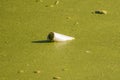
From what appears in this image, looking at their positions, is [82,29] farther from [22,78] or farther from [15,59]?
[22,78]

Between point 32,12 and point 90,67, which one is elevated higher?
point 32,12

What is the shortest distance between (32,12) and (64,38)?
2.35ft

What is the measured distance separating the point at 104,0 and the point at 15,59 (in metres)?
1.38

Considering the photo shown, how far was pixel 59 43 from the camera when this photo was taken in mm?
3689

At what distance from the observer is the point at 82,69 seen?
3.17 meters

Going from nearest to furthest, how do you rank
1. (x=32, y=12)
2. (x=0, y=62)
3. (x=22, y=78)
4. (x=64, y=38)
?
(x=22, y=78)
(x=0, y=62)
(x=64, y=38)
(x=32, y=12)

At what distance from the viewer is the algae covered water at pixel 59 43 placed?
3.16 meters

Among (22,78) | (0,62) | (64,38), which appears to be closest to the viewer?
(22,78)

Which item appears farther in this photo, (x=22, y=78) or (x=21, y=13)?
(x=21, y=13)

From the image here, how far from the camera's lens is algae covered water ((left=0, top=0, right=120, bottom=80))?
316cm

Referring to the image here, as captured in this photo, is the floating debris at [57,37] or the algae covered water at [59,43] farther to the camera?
the floating debris at [57,37]

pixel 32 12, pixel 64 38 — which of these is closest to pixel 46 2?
pixel 32 12

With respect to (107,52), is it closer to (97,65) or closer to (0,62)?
(97,65)

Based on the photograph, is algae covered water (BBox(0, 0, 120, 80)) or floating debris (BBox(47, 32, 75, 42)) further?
floating debris (BBox(47, 32, 75, 42))
